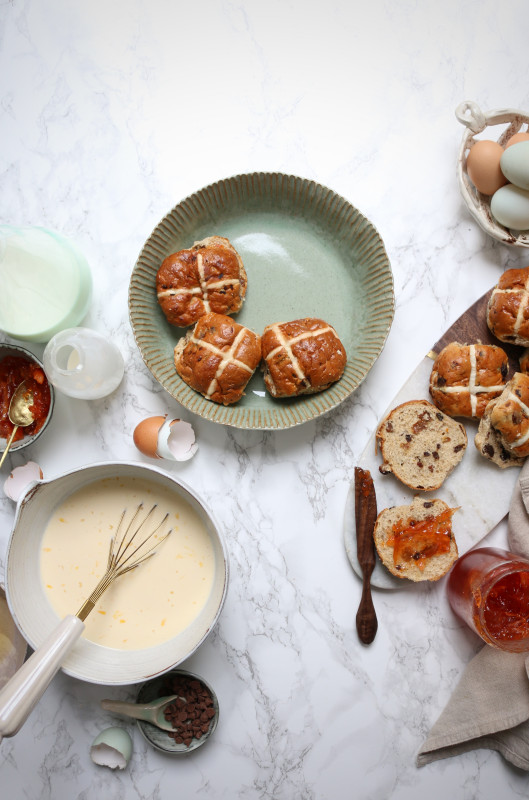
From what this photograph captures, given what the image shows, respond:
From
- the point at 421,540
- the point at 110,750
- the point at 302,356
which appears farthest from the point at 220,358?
the point at 110,750

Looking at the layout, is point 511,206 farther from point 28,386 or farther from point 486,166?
point 28,386

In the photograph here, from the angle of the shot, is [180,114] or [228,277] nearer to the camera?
[228,277]

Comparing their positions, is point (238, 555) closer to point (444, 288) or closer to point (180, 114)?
point (444, 288)

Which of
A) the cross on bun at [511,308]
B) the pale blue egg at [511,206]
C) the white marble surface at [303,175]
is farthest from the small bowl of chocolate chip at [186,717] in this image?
the pale blue egg at [511,206]

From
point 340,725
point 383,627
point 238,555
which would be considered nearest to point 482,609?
point 383,627

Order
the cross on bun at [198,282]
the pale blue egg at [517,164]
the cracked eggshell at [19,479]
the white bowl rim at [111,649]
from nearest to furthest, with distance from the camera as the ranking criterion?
the white bowl rim at [111,649], the pale blue egg at [517,164], the cross on bun at [198,282], the cracked eggshell at [19,479]

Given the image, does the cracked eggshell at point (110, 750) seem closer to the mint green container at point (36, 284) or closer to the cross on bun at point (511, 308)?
the mint green container at point (36, 284)

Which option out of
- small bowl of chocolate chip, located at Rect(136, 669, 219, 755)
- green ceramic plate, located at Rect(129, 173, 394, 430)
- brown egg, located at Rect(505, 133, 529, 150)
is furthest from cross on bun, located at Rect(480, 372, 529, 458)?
small bowl of chocolate chip, located at Rect(136, 669, 219, 755)
